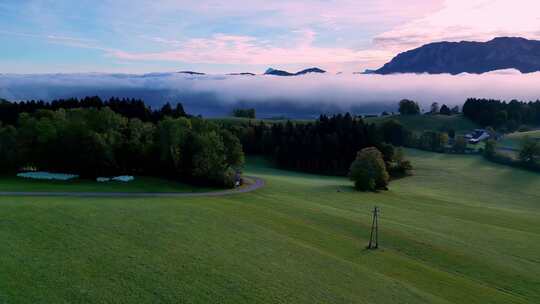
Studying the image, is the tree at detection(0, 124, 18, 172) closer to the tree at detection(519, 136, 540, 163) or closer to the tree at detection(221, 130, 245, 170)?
the tree at detection(221, 130, 245, 170)

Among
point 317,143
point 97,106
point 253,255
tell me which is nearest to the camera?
point 253,255

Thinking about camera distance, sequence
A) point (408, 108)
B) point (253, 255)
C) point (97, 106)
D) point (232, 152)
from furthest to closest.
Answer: point (408, 108)
point (97, 106)
point (232, 152)
point (253, 255)

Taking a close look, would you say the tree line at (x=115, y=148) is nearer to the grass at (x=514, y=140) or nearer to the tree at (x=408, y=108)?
the grass at (x=514, y=140)

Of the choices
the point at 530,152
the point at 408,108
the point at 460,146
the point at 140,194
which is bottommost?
the point at 140,194

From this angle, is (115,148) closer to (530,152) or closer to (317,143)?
(317,143)

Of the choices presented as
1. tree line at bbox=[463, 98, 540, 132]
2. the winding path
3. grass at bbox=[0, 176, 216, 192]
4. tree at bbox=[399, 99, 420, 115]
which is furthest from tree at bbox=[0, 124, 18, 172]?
tree line at bbox=[463, 98, 540, 132]

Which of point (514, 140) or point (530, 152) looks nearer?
point (530, 152)

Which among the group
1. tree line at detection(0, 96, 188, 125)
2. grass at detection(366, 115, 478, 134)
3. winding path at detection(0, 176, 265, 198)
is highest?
tree line at detection(0, 96, 188, 125)

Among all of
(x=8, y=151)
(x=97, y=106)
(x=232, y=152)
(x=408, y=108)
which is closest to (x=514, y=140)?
(x=408, y=108)
